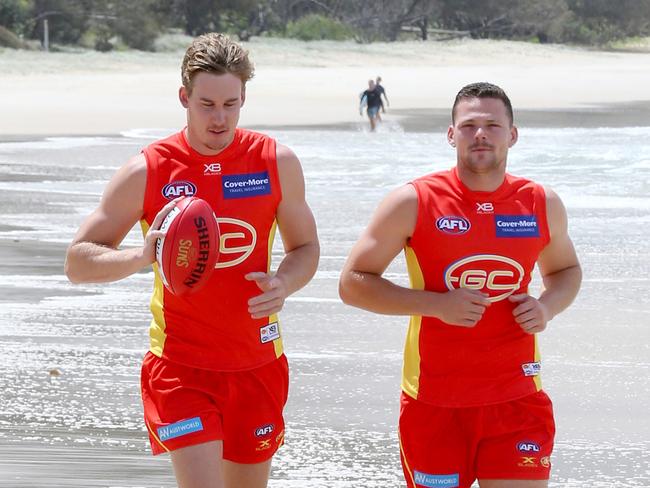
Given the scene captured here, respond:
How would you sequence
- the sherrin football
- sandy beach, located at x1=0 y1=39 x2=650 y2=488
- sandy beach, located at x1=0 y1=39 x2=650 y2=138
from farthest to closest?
1. sandy beach, located at x1=0 y1=39 x2=650 y2=138
2. sandy beach, located at x1=0 y1=39 x2=650 y2=488
3. the sherrin football

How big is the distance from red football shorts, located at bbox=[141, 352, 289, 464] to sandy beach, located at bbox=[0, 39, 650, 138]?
90.2ft

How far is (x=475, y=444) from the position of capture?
4605 mm

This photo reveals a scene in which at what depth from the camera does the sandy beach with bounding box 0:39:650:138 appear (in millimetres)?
38094

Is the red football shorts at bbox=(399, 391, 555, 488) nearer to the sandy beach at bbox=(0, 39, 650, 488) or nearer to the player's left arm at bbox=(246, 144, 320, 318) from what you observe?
the player's left arm at bbox=(246, 144, 320, 318)

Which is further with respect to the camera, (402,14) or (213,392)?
(402,14)

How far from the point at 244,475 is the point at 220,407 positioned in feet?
0.84

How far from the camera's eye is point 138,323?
33.6ft

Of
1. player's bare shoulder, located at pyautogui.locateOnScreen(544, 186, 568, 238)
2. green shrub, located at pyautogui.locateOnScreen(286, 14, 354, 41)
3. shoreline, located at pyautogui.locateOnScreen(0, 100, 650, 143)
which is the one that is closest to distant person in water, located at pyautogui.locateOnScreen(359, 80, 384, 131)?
shoreline, located at pyautogui.locateOnScreen(0, 100, 650, 143)

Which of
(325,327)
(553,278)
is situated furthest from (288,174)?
(325,327)

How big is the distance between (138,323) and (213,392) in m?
5.57

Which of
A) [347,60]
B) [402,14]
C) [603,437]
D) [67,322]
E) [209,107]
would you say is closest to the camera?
[209,107]

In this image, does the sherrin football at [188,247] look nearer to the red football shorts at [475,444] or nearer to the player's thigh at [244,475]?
the player's thigh at [244,475]

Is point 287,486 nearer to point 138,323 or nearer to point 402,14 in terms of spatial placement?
point 138,323

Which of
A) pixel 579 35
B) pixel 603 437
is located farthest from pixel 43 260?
pixel 579 35
